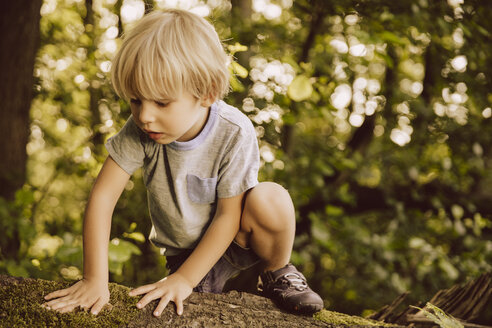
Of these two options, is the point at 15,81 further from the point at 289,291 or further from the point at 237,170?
the point at 289,291

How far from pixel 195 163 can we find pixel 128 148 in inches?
11.6

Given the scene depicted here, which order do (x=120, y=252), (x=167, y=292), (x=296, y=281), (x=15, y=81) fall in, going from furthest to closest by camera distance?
(x=15, y=81) → (x=120, y=252) → (x=296, y=281) → (x=167, y=292)

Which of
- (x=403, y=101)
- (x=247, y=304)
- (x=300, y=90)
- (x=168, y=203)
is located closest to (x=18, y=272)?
(x=168, y=203)

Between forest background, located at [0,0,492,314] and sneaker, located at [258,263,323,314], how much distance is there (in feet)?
2.51

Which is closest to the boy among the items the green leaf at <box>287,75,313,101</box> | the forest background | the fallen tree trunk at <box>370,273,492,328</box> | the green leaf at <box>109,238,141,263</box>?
the green leaf at <box>109,238,141,263</box>

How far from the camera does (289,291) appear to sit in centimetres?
188

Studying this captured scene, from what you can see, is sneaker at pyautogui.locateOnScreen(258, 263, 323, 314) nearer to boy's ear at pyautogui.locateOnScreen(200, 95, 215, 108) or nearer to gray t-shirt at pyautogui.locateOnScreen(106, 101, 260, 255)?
gray t-shirt at pyautogui.locateOnScreen(106, 101, 260, 255)

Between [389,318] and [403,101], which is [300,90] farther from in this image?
[403,101]

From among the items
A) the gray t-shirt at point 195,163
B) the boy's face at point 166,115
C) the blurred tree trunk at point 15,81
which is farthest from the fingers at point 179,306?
the blurred tree trunk at point 15,81

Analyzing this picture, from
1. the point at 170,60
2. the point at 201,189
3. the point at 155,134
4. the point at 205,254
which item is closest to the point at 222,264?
the point at 205,254

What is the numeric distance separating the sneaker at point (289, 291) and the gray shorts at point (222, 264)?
118 millimetres

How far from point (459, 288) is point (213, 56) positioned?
6.74ft

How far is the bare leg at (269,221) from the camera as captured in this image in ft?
5.80

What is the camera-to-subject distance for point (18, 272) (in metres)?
2.07
